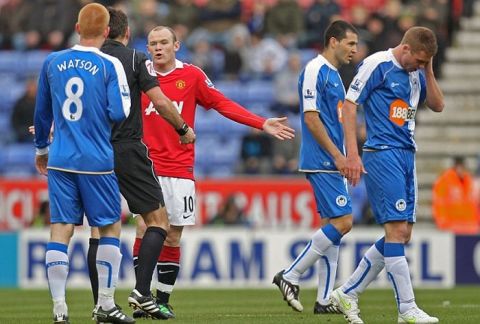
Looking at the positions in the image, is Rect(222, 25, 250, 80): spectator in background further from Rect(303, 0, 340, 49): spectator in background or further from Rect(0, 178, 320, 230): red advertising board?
Rect(0, 178, 320, 230): red advertising board

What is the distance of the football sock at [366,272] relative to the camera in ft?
38.3

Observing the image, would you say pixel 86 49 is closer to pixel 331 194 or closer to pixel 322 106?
pixel 322 106

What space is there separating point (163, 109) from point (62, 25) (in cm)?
1632

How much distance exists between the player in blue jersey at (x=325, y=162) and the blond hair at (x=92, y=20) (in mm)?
2662

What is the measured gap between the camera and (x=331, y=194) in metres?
12.5

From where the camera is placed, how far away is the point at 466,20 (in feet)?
86.3

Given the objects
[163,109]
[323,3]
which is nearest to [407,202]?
[163,109]

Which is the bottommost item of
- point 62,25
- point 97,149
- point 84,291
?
point 84,291

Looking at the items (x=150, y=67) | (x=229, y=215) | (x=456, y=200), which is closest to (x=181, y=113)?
(x=150, y=67)

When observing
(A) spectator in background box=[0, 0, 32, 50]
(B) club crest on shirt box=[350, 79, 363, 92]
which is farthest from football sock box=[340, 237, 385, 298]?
(A) spectator in background box=[0, 0, 32, 50]

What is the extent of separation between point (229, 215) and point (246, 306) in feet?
23.0

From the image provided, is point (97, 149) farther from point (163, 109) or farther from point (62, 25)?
point (62, 25)

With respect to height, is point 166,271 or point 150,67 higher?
point 150,67

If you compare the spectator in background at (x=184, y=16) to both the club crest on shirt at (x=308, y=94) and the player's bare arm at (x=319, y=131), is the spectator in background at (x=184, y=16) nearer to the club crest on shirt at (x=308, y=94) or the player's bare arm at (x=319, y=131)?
the club crest on shirt at (x=308, y=94)
